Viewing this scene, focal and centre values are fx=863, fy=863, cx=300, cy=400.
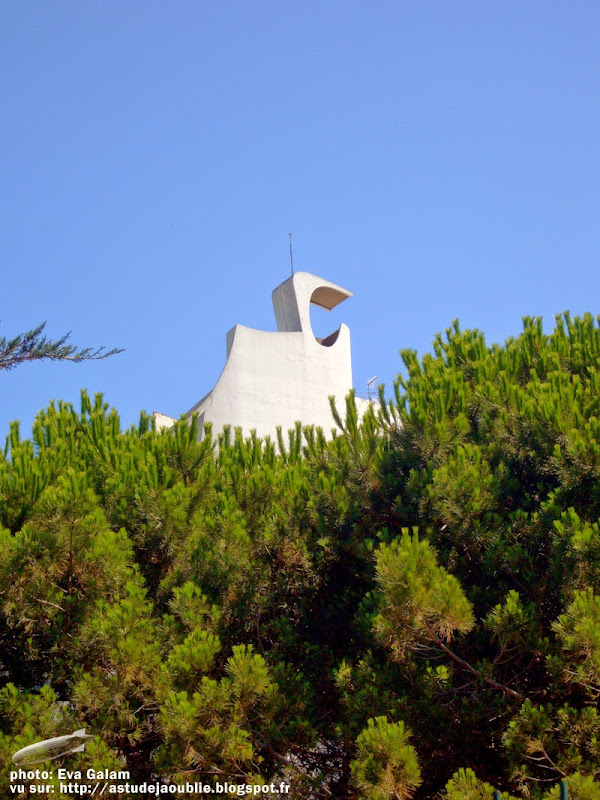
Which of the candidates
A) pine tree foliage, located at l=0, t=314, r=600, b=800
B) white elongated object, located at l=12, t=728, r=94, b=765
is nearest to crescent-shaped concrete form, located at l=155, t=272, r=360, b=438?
pine tree foliage, located at l=0, t=314, r=600, b=800

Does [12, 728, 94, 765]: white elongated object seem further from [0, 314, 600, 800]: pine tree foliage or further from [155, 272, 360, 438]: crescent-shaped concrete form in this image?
[155, 272, 360, 438]: crescent-shaped concrete form

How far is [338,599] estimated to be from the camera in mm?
9000

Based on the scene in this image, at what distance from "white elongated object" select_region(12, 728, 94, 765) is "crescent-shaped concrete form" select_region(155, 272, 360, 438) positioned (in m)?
7.08

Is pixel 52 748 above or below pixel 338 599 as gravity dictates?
below

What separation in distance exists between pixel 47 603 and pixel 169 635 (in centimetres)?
116

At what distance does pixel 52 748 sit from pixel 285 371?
29.8ft

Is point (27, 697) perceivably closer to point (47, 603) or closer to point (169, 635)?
point (47, 603)

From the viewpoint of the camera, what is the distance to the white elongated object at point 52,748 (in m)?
7.15

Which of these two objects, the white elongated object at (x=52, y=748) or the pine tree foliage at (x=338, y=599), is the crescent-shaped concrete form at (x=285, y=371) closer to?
the pine tree foliage at (x=338, y=599)

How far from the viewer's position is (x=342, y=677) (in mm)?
7766

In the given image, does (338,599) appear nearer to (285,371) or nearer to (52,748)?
(52,748)

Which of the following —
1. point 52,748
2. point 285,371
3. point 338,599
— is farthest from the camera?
point 285,371

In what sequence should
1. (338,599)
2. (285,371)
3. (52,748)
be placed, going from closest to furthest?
1. (52,748)
2. (338,599)
3. (285,371)

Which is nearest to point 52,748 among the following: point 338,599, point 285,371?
point 338,599
